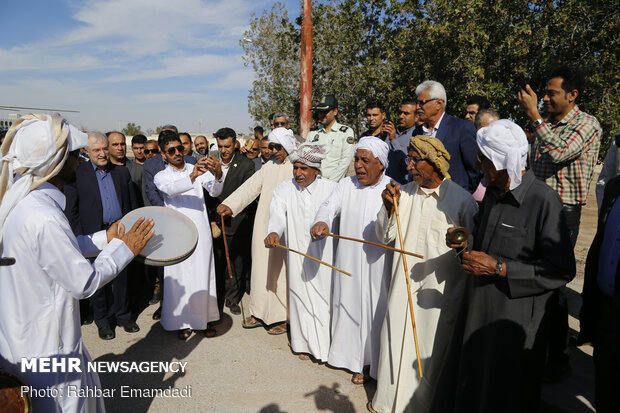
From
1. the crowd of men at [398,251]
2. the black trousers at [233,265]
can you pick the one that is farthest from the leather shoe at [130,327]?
the black trousers at [233,265]

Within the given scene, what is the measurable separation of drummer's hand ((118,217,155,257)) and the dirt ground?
1752mm

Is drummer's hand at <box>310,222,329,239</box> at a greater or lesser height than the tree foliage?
lesser

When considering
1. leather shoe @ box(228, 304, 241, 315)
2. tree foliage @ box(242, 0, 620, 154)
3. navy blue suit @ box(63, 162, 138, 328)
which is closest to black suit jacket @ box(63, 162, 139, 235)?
navy blue suit @ box(63, 162, 138, 328)

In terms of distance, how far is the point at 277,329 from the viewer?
5004 mm

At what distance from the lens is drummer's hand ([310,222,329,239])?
363cm

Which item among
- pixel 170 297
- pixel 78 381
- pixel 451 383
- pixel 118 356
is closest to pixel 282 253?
pixel 170 297

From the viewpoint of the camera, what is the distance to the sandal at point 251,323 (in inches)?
201

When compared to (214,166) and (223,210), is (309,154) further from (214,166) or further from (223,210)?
(223,210)

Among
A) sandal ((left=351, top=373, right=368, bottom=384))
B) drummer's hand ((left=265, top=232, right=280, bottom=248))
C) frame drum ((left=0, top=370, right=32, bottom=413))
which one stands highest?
drummer's hand ((left=265, top=232, right=280, bottom=248))

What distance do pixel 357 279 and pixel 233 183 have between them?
98.3 inches

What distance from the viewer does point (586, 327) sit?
2.67 metres

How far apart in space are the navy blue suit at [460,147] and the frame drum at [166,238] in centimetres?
264

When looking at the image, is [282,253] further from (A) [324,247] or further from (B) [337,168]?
(B) [337,168]

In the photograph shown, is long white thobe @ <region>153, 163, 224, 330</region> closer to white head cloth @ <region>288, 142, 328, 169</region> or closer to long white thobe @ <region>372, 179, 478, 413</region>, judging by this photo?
white head cloth @ <region>288, 142, 328, 169</region>
